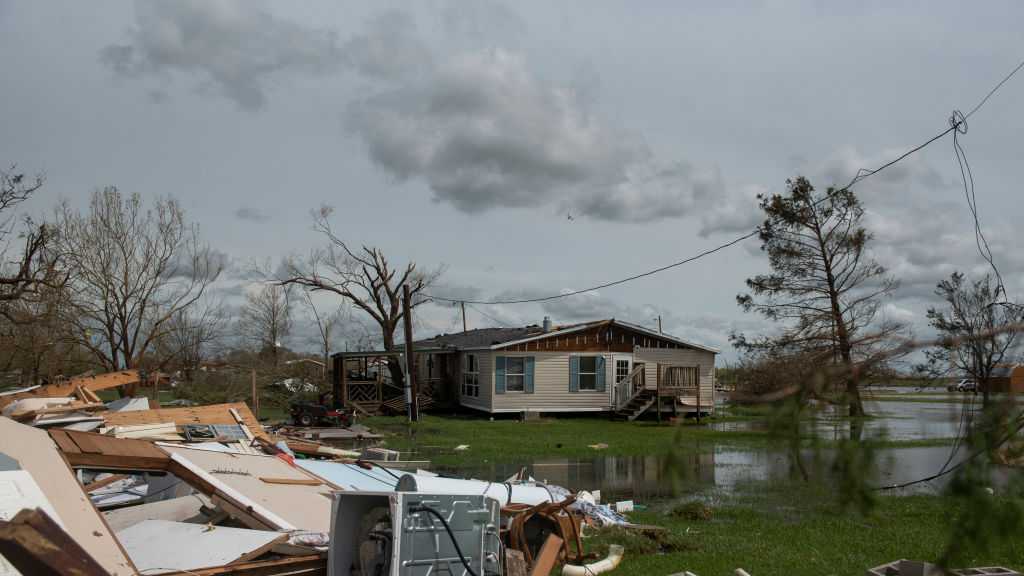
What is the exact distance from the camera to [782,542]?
32.3 feet

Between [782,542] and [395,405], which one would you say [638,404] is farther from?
[782,542]

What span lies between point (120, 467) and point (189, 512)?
823 mm

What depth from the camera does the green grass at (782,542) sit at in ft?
27.6

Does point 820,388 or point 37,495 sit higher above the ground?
point 820,388

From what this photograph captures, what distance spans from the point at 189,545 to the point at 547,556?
305 cm

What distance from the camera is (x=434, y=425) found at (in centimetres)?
2703

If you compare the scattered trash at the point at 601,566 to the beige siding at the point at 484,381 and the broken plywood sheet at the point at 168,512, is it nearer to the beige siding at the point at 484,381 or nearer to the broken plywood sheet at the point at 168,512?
the broken plywood sheet at the point at 168,512

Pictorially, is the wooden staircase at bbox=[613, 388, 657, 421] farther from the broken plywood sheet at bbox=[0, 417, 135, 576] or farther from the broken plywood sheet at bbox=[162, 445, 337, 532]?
the broken plywood sheet at bbox=[0, 417, 135, 576]

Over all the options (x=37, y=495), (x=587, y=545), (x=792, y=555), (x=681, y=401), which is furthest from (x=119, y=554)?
(x=681, y=401)

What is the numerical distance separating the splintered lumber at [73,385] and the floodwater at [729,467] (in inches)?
318

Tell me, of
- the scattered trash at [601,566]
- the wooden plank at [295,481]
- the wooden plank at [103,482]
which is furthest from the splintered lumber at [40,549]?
the wooden plank at [103,482]

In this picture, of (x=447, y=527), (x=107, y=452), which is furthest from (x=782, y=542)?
(x=107, y=452)

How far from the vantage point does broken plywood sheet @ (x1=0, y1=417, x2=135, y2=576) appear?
606 cm

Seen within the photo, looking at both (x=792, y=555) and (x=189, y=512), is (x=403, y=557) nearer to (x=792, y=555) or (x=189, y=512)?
(x=189, y=512)
